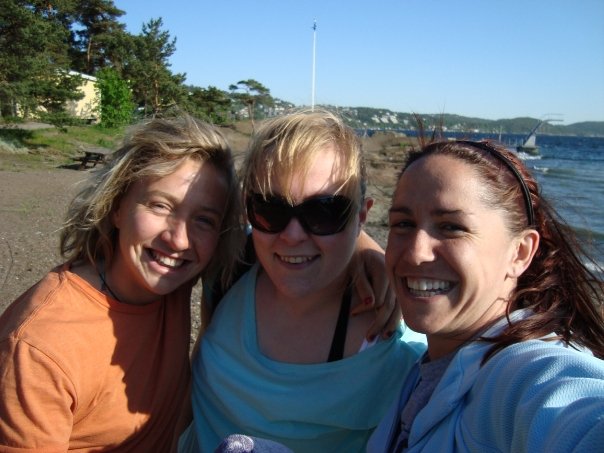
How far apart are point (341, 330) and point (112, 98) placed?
128ft

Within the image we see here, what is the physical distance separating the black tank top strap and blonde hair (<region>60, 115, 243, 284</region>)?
60 cm

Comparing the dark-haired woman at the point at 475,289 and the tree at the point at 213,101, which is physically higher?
the dark-haired woman at the point at 475,289

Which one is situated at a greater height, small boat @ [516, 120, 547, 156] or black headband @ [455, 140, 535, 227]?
black headband @ [455, 140, 535, 227]

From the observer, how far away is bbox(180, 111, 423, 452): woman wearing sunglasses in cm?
197

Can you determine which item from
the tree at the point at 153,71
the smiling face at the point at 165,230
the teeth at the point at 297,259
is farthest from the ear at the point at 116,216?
the tree at the point at 153,71

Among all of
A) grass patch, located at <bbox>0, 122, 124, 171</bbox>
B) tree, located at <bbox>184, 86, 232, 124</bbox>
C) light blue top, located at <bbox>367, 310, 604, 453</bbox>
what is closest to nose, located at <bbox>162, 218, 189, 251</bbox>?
light blue top, located at <bbox>367, 310, 604, 453</bbox>

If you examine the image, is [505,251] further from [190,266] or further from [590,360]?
[190,266]

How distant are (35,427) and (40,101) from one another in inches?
1048

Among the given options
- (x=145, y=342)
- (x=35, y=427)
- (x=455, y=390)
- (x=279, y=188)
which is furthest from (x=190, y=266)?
(x=455, y=390)

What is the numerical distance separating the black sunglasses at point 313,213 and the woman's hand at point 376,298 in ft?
0.89

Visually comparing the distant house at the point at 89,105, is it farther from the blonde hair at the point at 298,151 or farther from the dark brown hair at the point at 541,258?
the dark brown hair at the point at 541,258

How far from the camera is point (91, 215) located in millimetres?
2301

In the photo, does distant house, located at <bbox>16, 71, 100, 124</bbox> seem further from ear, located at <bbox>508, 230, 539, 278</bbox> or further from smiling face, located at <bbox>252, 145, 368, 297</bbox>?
ear, located at <bbox>508, 230, 539, 278</bbox>

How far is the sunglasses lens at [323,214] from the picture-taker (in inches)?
79.2
